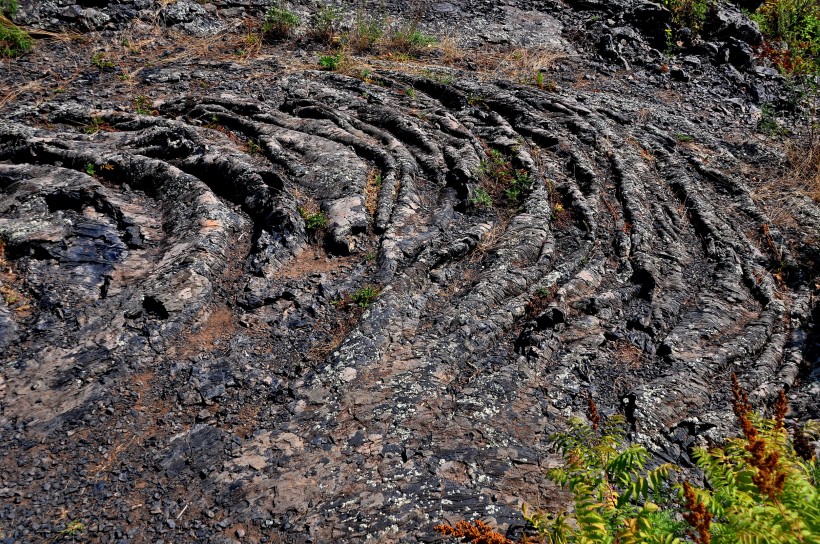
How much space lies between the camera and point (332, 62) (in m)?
8.35

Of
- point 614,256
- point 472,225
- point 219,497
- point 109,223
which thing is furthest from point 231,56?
point 219,497

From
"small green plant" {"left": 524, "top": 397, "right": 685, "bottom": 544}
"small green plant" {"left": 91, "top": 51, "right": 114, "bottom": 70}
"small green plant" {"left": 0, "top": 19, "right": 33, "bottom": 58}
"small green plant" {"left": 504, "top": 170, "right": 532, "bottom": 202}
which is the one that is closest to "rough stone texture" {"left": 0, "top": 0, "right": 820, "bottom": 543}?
"small green plant" {"left": 504, "top": 170, "right": 532, "bottom": 202}

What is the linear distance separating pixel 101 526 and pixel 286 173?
3758mm

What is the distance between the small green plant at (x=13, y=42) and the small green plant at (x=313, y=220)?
5.40 m

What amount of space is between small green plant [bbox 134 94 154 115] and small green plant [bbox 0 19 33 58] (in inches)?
79.4

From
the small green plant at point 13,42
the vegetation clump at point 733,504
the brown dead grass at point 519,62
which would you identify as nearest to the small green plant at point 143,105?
the small green plant at point 13,42

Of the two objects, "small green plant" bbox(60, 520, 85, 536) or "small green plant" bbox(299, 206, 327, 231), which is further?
"small green plant" bbox(299, 206, 327, 231)

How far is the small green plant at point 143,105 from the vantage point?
6875mm

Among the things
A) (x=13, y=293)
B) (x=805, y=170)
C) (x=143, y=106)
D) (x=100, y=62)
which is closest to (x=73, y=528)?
(x=13, y=293)

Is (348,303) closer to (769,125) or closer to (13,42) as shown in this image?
(13,42)

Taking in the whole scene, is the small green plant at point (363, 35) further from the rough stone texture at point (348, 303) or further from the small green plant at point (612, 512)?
the small green plant at point (612, 512)

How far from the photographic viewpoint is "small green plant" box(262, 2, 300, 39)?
29.7 ft

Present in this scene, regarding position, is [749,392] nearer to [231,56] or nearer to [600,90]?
[600,90]

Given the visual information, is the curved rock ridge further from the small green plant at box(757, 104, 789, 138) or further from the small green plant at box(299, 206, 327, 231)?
the small green plant at box(757, 104, 789, 138)
